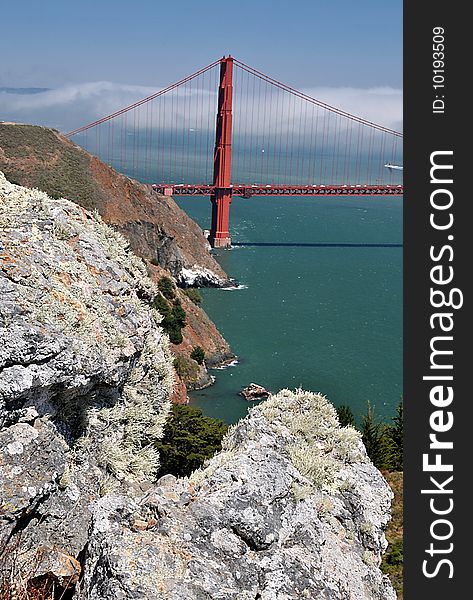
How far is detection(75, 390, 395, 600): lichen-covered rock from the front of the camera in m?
4.61

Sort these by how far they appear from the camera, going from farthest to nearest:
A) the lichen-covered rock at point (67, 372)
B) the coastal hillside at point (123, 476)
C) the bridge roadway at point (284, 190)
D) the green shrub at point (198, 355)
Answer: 1. the bridge roadway at point (284, 190)
2. the green shrub at point (198, 355)
3. the lichen-covered rock at point (67, 372)
4. the coastal hillside at point (123, 476)

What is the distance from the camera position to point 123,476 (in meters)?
6.32

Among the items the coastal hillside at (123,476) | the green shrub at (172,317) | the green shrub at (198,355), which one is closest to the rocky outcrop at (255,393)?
the green shrub at (198,355)

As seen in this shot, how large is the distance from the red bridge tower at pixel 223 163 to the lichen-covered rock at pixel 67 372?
77.6 m

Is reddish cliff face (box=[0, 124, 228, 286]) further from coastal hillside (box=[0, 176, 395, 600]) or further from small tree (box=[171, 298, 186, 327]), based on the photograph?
coastal hillside (box=[0, 176, 395, 600])

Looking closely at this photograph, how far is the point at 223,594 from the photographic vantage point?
461 centimetres

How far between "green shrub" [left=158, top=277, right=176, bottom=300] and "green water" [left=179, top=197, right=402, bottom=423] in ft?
16.4

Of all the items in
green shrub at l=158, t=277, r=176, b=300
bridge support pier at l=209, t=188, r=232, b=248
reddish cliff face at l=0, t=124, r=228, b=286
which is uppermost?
bridge support pier at l=209, t=188, r=232, b=248

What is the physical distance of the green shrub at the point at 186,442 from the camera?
35.2 feet

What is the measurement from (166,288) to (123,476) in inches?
1441

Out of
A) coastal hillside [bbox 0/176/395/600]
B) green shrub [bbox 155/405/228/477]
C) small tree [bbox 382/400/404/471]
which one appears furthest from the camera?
small tree [bbox 382/400/404/471]

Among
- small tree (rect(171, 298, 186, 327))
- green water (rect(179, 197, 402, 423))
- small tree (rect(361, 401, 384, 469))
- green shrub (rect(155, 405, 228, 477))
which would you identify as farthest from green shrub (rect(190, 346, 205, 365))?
green shrub (rect(155, 405, 228, 477))

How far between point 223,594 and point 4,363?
7.19 ft

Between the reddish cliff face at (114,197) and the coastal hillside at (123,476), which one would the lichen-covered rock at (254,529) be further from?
the reddish cliff face at (114,197)
